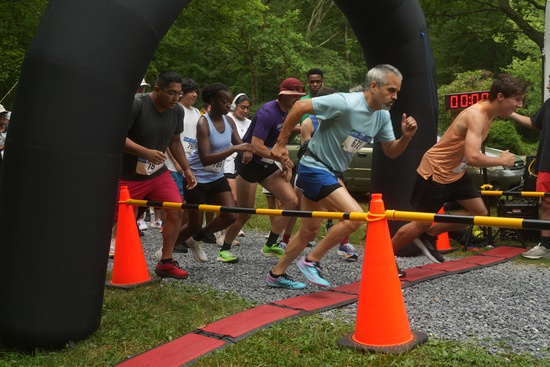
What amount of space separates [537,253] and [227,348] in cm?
465

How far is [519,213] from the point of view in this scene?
27.7 ft

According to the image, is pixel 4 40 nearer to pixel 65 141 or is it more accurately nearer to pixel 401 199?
pixel 401 199

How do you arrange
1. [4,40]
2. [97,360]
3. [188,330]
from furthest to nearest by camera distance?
[4,40] → [188,330] → [97,360]

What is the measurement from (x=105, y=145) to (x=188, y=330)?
4.57 ft

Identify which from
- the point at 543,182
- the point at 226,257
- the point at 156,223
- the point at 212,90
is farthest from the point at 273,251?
the point at 156,223

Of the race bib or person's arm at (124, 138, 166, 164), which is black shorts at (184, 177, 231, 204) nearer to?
person's arm at (124, 138, 166, 164)

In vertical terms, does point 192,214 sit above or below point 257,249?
above

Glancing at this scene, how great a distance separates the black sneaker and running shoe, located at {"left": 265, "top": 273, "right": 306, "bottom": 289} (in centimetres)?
163

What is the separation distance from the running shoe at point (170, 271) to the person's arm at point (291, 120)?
5.44ft

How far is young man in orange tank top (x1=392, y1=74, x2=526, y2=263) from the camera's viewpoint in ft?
19.3

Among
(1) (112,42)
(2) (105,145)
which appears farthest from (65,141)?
(1) (112,42)

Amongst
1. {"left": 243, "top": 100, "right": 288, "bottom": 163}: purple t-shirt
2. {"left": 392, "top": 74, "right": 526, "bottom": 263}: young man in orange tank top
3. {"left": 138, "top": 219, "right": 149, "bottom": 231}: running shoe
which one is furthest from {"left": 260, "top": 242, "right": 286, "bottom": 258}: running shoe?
{"left": 138, "top": 219, "right": 149, "bottom": 231}: running shoe

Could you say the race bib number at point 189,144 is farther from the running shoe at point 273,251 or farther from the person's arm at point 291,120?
the person's arm at point 291,120

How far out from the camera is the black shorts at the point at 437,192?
6.30 m
